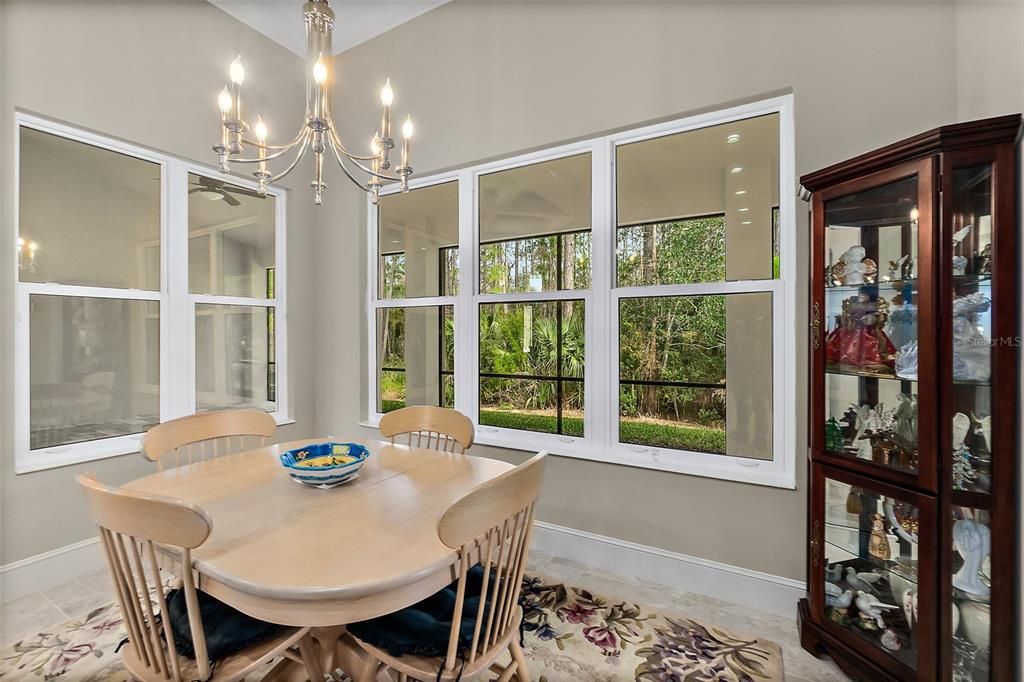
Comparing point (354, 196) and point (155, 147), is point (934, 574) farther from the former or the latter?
point (155, 147)

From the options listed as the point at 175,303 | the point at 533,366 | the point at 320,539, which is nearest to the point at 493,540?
the point at 320,539

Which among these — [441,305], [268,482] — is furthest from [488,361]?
[268,482]

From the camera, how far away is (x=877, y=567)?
162cm

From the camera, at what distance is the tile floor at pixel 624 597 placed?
1.73 metres

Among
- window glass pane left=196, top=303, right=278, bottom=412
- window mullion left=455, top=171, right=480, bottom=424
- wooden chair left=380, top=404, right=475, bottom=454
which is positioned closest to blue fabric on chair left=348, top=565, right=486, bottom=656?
wooden chair left=380, top=404, right=475, bottom=454

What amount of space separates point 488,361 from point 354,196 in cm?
164

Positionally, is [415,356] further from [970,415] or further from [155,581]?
[970,415]

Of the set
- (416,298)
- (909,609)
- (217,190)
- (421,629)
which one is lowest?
(909,609)

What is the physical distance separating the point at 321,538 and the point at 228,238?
2.67 meters

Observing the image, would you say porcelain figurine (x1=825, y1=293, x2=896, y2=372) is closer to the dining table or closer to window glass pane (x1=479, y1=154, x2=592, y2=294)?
window glass pane (x1=479, y1=154, x2=592, y2=294)

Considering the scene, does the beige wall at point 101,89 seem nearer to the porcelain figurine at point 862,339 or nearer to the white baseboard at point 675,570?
the white baseboard at point 675,570

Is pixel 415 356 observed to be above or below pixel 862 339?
below

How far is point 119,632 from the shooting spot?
1.88 meters

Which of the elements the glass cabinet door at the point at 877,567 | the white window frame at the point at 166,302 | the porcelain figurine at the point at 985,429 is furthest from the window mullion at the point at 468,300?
the porcelain figurine at the point at 985,429
